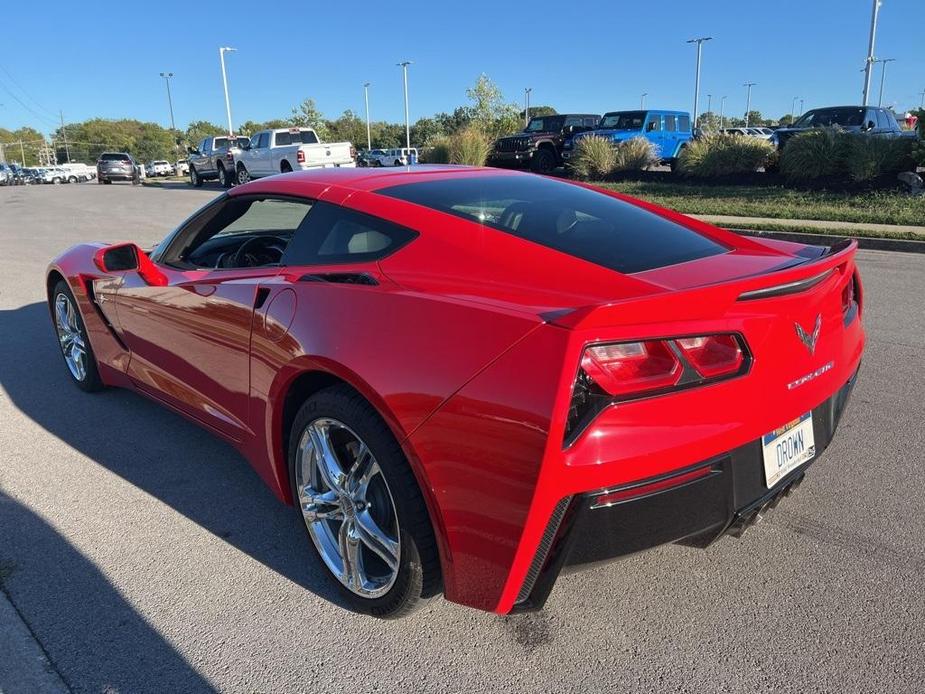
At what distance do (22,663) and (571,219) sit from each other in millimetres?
2430

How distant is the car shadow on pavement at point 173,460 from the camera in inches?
116

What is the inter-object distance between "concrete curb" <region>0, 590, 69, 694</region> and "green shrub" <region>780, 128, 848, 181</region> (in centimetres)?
1605

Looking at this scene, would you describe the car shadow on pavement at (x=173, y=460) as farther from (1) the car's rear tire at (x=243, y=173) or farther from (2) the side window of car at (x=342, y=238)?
(1) the car's rear tire at (x=243, y=173)

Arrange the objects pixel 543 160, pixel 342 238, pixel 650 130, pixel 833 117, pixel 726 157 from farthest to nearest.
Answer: pixel 543 160
pixel 650 130
pixel 833 117
pixel 726 157
pixel 342 238

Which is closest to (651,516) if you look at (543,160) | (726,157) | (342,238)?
(342,238)

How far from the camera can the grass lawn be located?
12133 millimetres

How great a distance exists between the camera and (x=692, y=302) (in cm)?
196

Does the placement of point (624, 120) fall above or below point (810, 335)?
above

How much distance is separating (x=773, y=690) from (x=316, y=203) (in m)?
2.34

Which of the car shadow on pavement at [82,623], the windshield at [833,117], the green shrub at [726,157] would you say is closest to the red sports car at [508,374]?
the car shadow on pavement at [82,623]

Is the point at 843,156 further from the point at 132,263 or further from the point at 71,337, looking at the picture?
the point at 132,263

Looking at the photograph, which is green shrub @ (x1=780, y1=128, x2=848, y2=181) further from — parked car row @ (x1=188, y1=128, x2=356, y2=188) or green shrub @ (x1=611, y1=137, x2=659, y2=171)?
parked car row @ (x1=188, y1=128, x2=356, y2=188)

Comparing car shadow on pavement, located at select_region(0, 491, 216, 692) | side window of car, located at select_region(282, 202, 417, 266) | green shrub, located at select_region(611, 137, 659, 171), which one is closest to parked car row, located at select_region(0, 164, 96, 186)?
green shrub, located at select_region(611, 137, 659, 171)

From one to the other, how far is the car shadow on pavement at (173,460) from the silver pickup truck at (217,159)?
2316 cm
